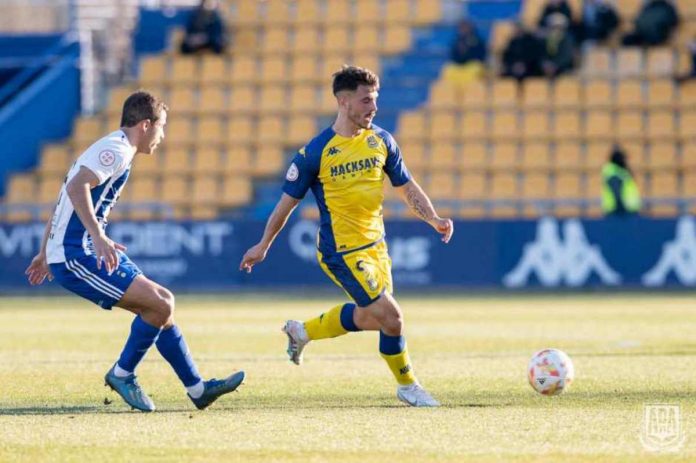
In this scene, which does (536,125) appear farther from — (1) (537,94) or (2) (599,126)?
(2) (599,126)

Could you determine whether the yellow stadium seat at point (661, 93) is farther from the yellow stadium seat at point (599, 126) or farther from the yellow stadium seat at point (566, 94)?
the yellow stadium seat at point (566, 94)

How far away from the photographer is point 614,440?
22.7 feet

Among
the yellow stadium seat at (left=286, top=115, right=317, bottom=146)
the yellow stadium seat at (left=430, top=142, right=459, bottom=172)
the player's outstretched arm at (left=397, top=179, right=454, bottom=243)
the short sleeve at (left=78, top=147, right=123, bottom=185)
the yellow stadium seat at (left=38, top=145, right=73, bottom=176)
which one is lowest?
the yellow stadium seat at (left=38, top=145, right=73, bottom=176)

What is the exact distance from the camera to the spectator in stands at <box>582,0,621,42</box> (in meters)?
25.7

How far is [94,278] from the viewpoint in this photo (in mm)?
8375

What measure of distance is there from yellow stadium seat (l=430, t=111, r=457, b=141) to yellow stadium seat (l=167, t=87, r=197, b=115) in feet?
15.4

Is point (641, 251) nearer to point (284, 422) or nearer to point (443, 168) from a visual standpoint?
point (443, 168)

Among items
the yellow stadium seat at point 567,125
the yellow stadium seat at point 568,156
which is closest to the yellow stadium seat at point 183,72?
the yellow stadium seat at point 567,125

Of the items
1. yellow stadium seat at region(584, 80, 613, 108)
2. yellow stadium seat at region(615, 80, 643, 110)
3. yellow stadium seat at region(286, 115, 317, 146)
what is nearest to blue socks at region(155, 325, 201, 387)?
yellow stadium seat at region(286, 115, 317, 146)

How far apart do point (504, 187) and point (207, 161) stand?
547cm

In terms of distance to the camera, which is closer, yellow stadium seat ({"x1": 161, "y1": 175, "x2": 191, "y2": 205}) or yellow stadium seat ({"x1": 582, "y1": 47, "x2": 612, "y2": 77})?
yellow stadium seat ({"x1": 161, "y1": 175, "x2": 191, "y2": 205})

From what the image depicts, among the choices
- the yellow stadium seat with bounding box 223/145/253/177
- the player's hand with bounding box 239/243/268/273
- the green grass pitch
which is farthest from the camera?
the yellow stadium seat with bounding box 223/145/253/177

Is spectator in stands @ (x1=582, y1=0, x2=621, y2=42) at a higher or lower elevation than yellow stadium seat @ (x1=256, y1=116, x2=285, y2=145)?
higher

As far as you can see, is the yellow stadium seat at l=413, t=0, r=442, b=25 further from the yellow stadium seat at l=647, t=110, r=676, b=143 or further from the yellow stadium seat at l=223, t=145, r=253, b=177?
the yellow stadium seat at l=647, t=110, r=676, b=143
